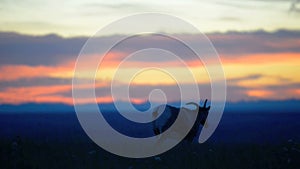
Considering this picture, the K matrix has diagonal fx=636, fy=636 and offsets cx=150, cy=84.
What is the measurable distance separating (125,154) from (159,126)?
10.7 ft

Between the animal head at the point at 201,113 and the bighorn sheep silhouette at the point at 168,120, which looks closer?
the bighorn sheep silhouette at the point at 168,120

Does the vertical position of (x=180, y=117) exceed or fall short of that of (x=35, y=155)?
it exceeds it

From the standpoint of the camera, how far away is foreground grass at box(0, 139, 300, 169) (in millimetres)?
18547

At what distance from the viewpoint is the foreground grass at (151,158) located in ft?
60.8

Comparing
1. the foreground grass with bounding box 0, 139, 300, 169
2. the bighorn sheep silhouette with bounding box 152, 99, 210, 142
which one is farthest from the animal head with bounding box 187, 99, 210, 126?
the foreground grass with bounding box 0, 139, 300, 169

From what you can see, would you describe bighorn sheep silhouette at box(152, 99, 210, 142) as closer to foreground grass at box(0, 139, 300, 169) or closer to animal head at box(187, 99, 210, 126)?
animal head at box(187, 99, 210, 126)

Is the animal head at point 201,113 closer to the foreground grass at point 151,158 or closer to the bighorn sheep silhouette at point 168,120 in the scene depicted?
the bighorn sheep silhouette at point 168,120

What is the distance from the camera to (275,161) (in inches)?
765

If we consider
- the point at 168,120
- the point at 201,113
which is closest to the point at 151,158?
the point at 168,120

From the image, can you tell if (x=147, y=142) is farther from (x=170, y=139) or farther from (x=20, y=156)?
(x=20, y=156)

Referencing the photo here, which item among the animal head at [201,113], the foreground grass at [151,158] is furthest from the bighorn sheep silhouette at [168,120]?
the foreground grass at [151,158]

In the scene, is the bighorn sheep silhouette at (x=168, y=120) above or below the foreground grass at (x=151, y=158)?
above

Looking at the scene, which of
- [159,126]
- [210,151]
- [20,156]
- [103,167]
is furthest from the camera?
[159,126]

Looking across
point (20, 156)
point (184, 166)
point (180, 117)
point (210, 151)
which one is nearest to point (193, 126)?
point (180, 117)
